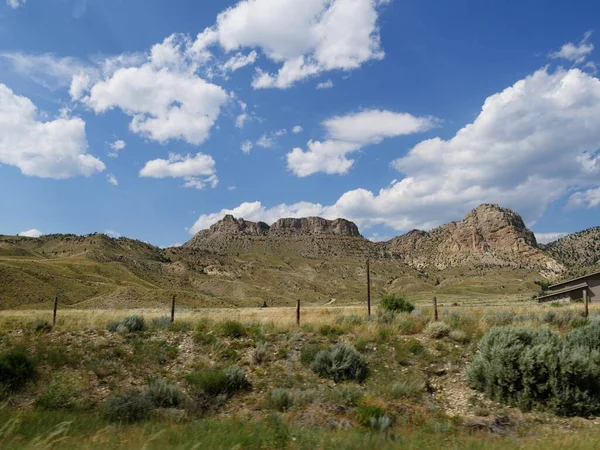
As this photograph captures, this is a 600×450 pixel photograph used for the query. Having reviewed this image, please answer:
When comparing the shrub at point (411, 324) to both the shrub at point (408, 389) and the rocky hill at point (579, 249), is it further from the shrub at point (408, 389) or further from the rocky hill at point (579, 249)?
the rocky hill at point (579, 249)

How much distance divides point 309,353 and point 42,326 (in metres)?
13.1

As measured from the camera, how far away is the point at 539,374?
12703 millimetres

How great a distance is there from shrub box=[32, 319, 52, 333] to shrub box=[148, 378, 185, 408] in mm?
11026

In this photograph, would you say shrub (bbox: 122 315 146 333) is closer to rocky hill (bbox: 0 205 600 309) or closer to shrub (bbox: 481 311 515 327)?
shrub (bbox: 481 311 515 327)

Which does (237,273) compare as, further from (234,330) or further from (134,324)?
(234,330)

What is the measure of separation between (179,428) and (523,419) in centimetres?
880

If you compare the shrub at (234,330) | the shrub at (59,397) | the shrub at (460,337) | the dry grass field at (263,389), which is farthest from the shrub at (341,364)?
the shrub at (59,397)

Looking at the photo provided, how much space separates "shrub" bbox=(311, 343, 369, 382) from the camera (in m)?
15.0

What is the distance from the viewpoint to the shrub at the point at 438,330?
18.6 meters

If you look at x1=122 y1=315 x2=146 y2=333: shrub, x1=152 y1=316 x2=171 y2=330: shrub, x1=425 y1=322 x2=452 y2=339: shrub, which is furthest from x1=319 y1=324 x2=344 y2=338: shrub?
x1=122 y1=315 x2=146 y2=333: shrub

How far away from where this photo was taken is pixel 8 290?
6838 centimetres

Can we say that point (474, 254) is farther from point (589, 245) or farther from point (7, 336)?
point (7, 336)

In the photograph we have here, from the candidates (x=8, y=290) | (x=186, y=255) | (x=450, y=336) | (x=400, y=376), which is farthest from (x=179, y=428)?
(x=186, y=255)

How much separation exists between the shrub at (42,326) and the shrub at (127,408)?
1189 cm
